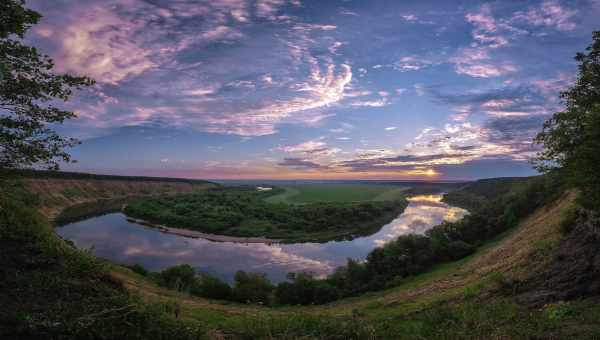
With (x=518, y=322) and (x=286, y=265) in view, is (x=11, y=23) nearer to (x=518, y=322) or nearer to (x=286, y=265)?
(x=518, y=322)

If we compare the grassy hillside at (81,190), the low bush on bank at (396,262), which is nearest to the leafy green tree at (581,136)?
the low bush on bank at (396,262)

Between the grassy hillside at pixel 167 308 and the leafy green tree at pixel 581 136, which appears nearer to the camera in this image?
the grassy hillside at pixel 167 308

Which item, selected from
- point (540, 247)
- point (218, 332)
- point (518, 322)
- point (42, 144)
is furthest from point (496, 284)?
point (42, 144)

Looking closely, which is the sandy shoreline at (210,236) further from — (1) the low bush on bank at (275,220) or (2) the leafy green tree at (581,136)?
(2) the leafy green tree at (581,136)

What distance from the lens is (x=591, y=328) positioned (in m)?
6.08

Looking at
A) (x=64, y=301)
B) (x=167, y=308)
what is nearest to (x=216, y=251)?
(x=167, y=308)

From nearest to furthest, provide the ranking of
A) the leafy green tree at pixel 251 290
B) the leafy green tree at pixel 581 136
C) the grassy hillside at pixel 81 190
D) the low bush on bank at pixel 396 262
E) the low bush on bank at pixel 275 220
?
the leafy green tree at pixel 581 136, the leafy green tree at pixel 251 290, the low bush on bank at pixel 396 262, the low bush on bank at pixel 275 220, the grassy hillside at pixel 81 190

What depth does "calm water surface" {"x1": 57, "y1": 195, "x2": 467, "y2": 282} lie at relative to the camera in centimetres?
4169

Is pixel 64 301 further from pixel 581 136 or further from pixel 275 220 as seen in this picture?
Result: pixel 275 220

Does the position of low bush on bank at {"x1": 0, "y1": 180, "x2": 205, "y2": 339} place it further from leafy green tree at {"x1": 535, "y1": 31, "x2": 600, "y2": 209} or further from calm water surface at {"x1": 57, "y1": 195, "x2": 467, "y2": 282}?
calm water surface at {"x1": 57, "y1": 195, "x2": 467, "y2": 282}

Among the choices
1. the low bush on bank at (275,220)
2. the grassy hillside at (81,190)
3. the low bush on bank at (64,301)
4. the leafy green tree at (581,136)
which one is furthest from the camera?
the grassy hillside at (81,190)

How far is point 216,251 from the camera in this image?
50906mm

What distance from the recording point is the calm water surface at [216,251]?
4169 cm

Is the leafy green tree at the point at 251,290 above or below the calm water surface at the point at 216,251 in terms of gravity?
above
